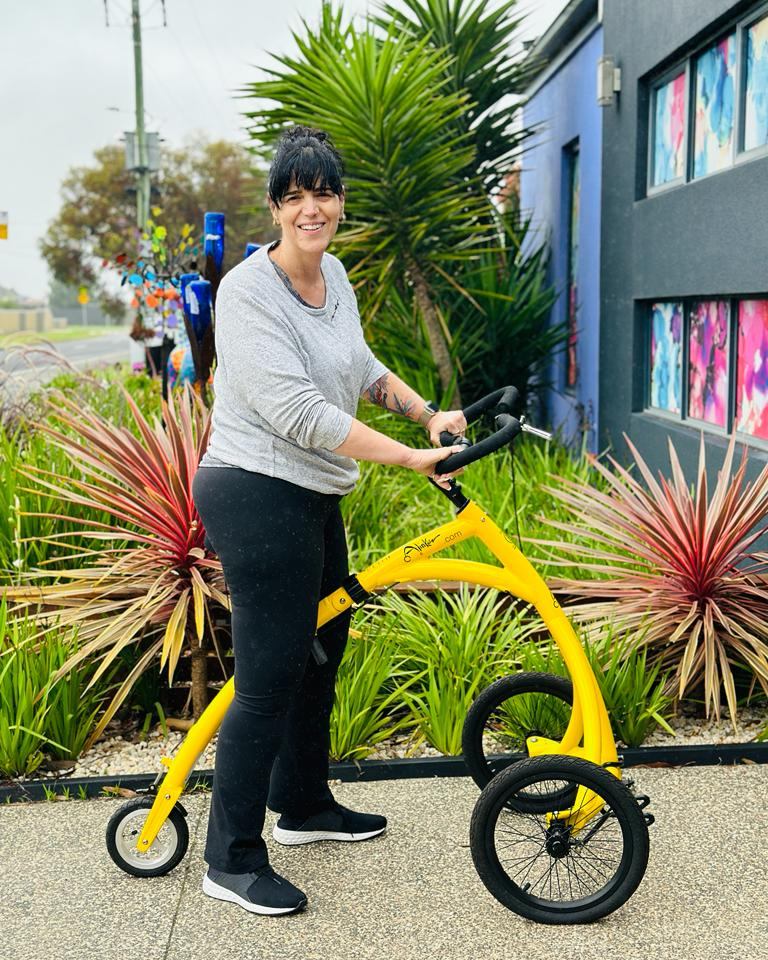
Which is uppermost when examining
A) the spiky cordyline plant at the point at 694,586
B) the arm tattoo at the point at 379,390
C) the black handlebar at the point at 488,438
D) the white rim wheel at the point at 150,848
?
the arm tattoo at the point at 379,390

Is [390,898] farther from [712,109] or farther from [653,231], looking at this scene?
[653,231]

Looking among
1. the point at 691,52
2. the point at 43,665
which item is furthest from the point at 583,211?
the point at 43,665

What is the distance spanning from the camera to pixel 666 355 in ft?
23.3

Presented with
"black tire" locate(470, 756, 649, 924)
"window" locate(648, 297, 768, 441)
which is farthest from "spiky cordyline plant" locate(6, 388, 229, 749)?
"window" locate(648, 297, 768, 441)

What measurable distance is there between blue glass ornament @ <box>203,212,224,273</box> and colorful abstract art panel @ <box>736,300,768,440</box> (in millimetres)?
2541

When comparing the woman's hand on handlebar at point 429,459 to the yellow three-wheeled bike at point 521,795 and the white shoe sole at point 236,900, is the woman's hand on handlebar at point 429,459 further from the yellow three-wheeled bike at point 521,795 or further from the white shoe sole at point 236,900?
the white shoe sole at point 236,900

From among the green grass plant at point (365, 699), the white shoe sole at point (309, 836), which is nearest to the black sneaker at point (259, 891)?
the white shoe sole at point (309, 836)

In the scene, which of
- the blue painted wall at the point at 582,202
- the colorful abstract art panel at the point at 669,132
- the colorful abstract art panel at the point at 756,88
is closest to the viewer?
the colorful abstract art panel at the point at 756,88

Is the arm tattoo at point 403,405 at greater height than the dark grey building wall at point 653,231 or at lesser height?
lesser

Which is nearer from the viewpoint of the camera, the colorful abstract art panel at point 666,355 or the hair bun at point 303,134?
the hair bun at point 303,134

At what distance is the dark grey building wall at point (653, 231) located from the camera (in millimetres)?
5465

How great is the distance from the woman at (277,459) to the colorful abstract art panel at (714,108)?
3.66 m

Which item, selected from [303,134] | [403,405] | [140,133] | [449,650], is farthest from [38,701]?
[140,133]

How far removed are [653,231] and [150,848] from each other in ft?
17.1
